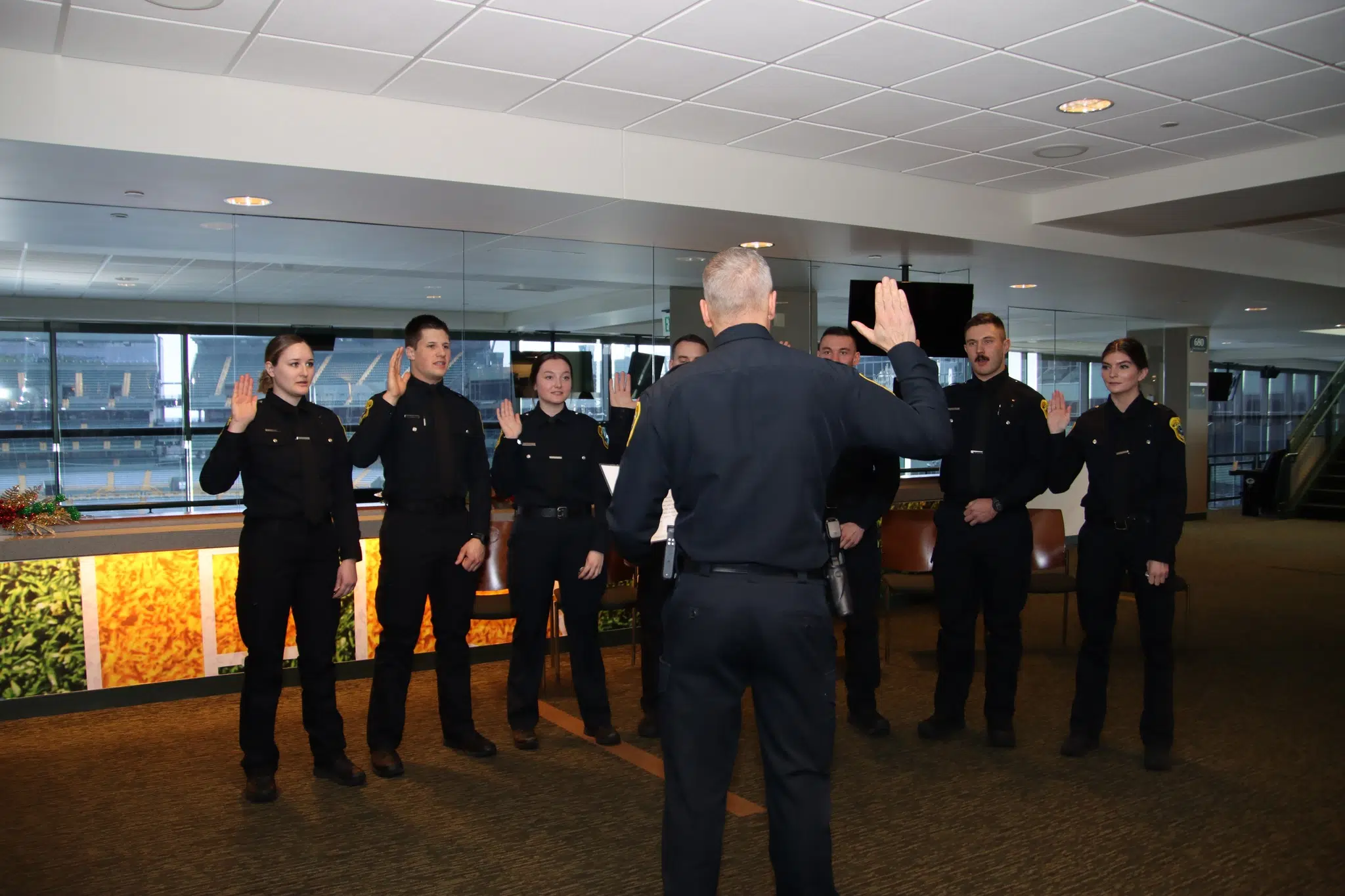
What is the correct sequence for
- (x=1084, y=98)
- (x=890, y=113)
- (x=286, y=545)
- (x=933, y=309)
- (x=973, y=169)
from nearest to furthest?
1. (x=286, y=545)
2. (x=1084, y=98)
3. (x=890, y=113)
4. (x=973, y=169)
5. (x=933, y=309)

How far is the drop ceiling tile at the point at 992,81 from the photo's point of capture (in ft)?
15.0

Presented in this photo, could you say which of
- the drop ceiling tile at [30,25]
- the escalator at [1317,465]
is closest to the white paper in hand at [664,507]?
the drop ceiling tile at [30,25]

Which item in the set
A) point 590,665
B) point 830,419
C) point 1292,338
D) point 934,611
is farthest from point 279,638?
point 1292,338

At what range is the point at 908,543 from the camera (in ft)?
21.1

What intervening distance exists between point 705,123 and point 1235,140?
3187 mm

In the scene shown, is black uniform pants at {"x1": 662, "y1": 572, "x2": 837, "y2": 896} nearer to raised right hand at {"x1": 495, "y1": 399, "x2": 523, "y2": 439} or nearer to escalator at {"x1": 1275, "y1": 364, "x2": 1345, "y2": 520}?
raised right hand at {"x1": 495, "y1": 399, "x2": 523, "y2": 439}

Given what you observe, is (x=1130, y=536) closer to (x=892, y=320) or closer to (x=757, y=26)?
(x=892, y=320)

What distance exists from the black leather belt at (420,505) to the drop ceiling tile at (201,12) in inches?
77.8

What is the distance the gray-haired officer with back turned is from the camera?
2.38 meters

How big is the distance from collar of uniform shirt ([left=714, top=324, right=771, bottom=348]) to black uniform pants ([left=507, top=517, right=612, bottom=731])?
7.22ft

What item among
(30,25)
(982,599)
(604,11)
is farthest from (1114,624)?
(30,25)

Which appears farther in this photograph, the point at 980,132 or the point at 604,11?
the point at 980,132

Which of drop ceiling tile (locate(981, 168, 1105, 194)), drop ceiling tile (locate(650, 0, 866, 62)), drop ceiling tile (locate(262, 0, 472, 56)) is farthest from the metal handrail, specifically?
drop ceiling tile (locate(262, 0, 472, 56))

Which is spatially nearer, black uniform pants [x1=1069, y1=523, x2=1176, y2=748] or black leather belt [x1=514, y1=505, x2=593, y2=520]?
black uniform pants [x1=1069, y1=523, x2=1176, y2=748]
